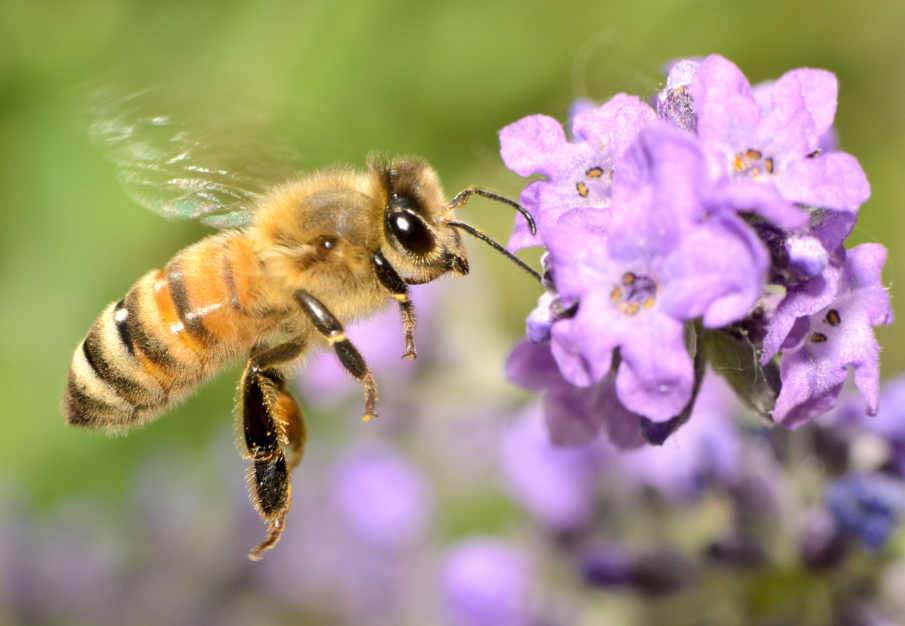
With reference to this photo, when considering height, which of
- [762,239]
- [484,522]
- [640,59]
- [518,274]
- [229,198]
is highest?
[229,198]

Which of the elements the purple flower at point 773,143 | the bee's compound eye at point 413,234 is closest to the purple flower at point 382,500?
the bee's compound eye at point 413,234

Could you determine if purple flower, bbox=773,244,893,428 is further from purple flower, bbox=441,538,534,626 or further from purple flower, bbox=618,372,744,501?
purple flower, bbox=441,538,534,626

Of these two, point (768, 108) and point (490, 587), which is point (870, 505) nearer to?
point (768, 108)

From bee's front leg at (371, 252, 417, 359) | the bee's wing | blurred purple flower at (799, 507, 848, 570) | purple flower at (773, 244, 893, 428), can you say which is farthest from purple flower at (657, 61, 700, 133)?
blurred purple flower at (799, 507, 848, 570)

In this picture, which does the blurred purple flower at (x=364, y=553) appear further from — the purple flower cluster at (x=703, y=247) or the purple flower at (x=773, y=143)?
the purple flower at (x=773, y=143)

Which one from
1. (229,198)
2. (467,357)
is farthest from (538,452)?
(229,198)

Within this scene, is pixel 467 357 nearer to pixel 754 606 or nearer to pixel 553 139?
pixel 754 606
